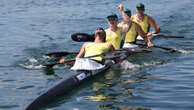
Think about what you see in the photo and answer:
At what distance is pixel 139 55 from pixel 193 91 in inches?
183

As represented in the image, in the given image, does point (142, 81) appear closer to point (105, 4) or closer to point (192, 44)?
point (192, 44)

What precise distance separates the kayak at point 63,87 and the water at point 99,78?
17 cm

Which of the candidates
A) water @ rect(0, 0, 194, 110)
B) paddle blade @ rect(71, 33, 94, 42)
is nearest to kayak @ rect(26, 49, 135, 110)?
water @ rect(0, 0, 194, 110)

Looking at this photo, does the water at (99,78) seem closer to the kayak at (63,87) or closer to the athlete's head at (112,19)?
the kayak at (63,87)

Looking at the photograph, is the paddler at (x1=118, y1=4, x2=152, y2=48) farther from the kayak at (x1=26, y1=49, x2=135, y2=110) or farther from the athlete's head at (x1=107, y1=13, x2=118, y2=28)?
the kayak at (x1=26, y1=49, x2=135, y2=110)

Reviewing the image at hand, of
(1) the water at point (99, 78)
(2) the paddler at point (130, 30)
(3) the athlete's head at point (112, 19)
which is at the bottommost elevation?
(1) the water at point (99, 78)

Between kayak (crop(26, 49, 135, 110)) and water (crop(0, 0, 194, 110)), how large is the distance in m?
0.17

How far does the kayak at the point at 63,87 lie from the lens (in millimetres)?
6883

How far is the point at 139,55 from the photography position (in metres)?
12.4

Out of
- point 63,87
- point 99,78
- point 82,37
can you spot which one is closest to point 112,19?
point 82,37

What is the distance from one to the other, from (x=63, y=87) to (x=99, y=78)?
1671mm

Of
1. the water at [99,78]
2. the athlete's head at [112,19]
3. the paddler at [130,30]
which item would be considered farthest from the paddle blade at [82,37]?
the paddler at [130,30]

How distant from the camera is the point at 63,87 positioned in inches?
312

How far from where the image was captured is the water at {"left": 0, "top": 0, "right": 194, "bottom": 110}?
7.32m
